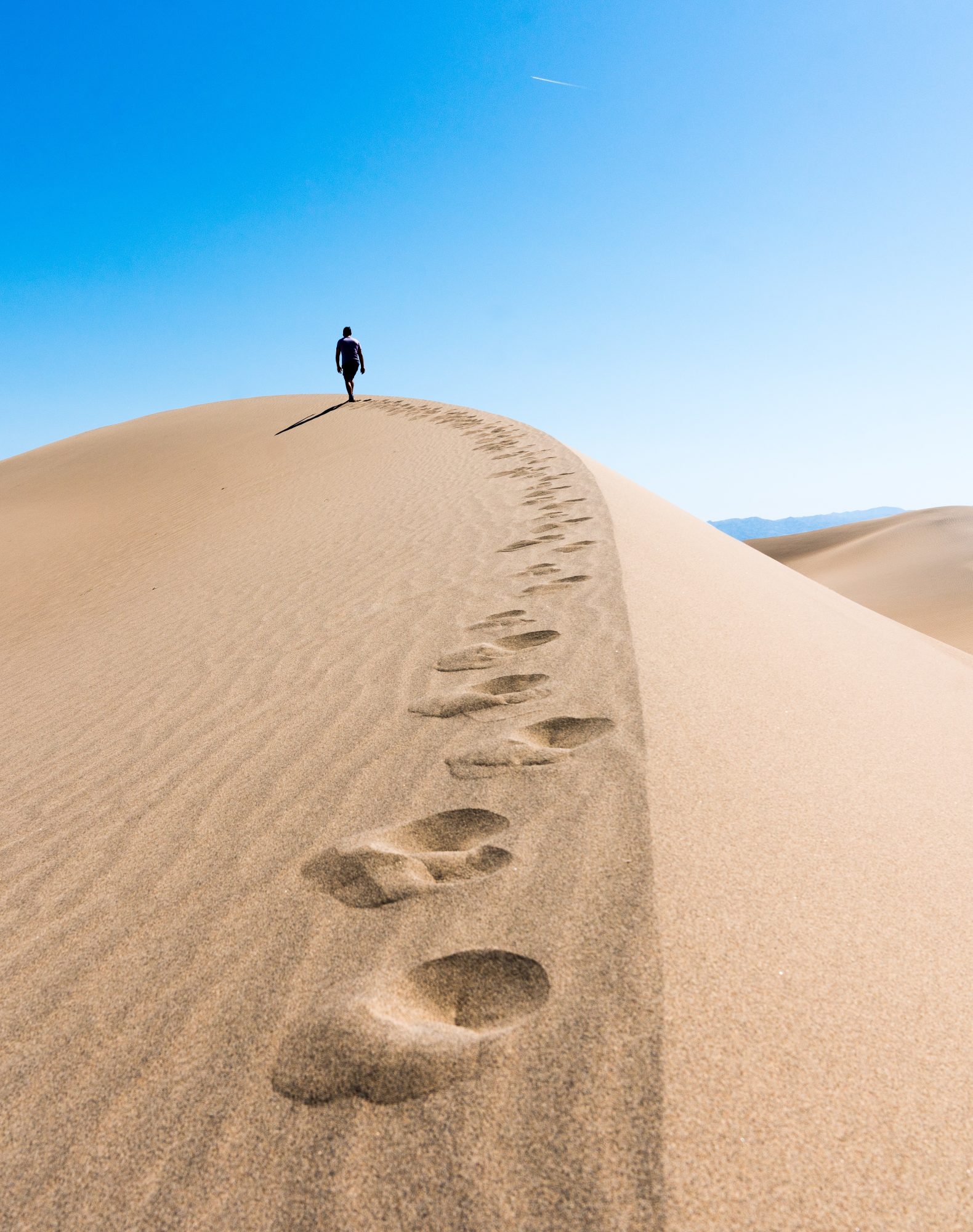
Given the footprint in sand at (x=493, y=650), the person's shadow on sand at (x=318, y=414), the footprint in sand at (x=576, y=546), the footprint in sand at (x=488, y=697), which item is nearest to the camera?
the footprint in sand at (x=488, y=697)

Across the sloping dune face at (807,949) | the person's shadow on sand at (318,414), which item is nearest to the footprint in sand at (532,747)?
the sloping dune face at (807,949)

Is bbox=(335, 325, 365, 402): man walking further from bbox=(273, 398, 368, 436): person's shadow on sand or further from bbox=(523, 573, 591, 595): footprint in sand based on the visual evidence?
bbox=(523, 573, 591, 595): footprint in sand

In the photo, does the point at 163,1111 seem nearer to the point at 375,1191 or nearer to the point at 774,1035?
the point at 375,1191

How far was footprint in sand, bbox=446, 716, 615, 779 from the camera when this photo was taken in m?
1.87

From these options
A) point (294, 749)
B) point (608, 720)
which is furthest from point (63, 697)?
point (608, 720)

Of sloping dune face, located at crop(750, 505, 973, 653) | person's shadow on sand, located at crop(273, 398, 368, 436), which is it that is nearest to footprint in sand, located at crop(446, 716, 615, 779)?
sloping dune face, located at crop(750, 505, 973, 653)

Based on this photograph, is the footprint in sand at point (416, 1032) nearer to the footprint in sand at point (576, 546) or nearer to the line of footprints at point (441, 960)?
the line of footprints at point (441, 960)

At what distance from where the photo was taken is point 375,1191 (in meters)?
0.86

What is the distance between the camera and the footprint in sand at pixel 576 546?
445cm

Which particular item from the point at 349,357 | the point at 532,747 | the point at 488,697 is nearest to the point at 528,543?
the point at 488,697

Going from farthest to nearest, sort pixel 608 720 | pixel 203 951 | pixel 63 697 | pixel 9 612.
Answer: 1. pixel 9 612
2. pixel 63 697
3. pixel 608 720
4. pixel 203 951

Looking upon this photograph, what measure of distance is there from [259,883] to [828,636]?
320 cm

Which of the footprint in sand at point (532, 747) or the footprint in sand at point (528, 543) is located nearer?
the footprint in sand at point (532, 747)

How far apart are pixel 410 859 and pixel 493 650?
4.44 ft
